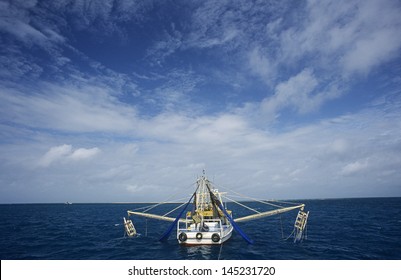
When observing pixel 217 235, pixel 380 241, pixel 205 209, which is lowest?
pixel 380 241

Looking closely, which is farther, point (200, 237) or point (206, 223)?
point (206, 223)

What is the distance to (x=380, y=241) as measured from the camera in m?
37.8

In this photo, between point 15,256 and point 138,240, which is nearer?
point 15,256

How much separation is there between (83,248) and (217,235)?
814 inches

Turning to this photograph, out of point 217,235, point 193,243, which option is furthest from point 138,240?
point 217,235

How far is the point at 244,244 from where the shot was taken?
3653cm

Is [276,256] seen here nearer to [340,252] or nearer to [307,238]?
[340,252]
